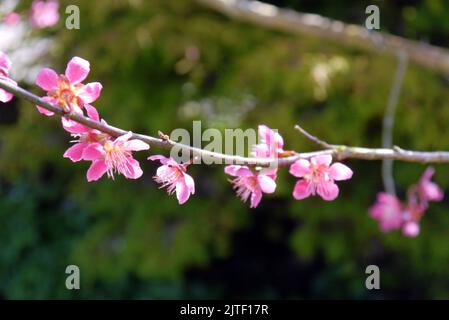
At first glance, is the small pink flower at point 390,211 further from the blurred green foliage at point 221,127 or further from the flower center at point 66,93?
the flower center at point 66,93

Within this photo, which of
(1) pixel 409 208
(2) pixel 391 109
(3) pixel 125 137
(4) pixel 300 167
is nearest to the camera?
(3) pixel 125 137

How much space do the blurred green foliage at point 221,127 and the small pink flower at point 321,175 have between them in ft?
5.74

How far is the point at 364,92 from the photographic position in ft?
10.2

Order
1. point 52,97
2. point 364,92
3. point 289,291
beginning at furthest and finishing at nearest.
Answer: point 289,291, point 364,92, point 52,97

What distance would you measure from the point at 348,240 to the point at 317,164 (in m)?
2.21

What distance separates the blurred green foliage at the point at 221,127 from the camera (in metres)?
3.17

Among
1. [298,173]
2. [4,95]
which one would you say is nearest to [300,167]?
[298,173]

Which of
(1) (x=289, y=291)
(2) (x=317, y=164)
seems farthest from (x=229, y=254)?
(2) (x=317, y=164)

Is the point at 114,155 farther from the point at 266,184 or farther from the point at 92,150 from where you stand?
the point at 266,184

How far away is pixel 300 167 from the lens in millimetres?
1314

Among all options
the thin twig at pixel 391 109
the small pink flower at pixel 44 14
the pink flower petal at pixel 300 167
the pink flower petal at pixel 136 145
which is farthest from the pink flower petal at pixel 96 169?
the small pink flower at pixel 44 14

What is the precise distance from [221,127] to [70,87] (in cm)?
191

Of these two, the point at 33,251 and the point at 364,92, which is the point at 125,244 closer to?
the point at 33,251

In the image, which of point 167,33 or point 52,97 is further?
point 167,33
